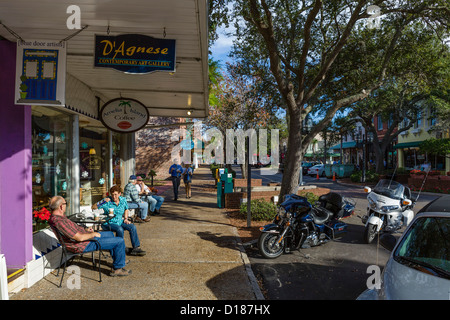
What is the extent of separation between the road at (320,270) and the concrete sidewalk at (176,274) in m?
0.30

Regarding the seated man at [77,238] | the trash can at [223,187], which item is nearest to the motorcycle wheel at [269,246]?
the seated man at [77,238]

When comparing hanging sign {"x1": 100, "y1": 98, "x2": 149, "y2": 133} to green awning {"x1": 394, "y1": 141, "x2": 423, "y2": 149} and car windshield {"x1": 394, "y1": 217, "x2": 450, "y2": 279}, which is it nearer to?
car windshield {"x1": 394, "y1": 217, "x2": 450, "y2": 279}

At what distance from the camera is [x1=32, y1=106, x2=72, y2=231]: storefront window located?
19.4 feet

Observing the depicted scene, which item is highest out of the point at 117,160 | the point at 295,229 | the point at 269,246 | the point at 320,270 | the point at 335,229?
the point at 117,160

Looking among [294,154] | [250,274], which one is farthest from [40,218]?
[294,154]

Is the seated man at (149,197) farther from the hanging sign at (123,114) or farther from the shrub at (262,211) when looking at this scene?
the shrub at (262,211)

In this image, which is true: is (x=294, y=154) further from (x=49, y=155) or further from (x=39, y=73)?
(x=39, y=73)

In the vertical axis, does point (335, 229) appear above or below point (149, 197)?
below

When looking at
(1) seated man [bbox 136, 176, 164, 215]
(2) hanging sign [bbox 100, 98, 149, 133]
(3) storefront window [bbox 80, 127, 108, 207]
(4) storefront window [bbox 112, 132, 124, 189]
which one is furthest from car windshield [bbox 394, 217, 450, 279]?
(4) storefront window [bbox 112, 132, 124, 189]

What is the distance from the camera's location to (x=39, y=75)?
4445 millimetres

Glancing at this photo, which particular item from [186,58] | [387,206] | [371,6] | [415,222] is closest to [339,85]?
[371,6]

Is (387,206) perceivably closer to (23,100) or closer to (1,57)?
(23,100)

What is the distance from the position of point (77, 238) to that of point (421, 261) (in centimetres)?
428
